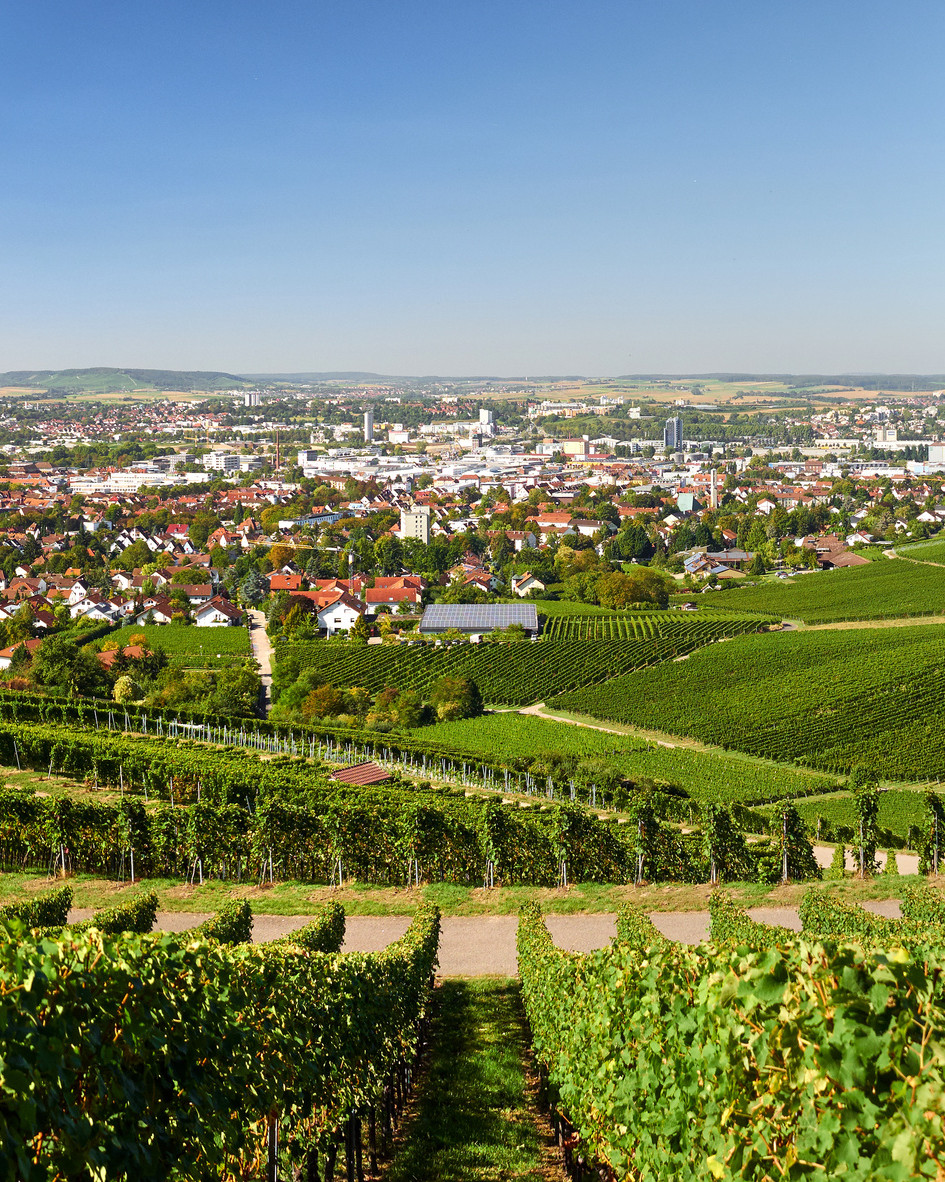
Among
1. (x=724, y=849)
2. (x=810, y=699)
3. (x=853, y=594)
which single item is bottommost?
(x=810, y=699)

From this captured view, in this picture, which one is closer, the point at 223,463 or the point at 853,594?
the point at 853,594

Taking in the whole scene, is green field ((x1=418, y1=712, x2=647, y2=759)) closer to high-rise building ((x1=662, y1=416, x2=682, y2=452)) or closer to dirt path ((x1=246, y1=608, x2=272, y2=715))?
dirt path ((x1=246, y1=608, x2=272, y2=715))

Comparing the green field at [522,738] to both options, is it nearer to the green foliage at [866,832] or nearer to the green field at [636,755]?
the green field at [636,755]

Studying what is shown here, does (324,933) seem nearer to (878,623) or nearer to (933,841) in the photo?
(933,841)

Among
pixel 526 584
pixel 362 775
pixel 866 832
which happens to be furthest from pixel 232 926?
pixel 526 584

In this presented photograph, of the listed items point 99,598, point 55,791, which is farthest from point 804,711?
point 99,598
